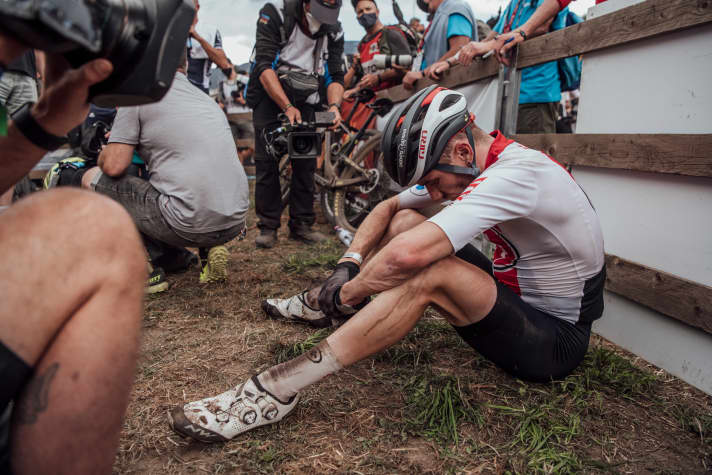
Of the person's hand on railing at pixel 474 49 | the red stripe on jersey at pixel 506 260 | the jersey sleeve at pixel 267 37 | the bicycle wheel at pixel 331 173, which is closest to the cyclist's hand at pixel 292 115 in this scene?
the jersey sleeve at pixel 267 37

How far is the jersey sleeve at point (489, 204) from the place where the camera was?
5.81ft

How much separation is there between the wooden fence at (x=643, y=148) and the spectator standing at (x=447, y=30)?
4.09 feet

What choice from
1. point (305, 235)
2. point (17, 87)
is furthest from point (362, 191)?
point (17, 87)

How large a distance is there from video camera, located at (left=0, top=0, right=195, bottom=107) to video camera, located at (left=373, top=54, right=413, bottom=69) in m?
4.55

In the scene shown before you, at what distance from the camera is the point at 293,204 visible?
5254 mm

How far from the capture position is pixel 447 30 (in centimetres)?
441

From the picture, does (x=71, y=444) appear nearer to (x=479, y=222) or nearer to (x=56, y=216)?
(x=56, y=216)

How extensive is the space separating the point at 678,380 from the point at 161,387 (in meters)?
2.75

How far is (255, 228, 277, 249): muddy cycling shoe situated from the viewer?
4943 mm

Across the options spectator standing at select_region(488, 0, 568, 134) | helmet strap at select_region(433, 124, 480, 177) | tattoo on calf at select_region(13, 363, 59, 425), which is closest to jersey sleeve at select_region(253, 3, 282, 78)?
spectator standing at select_region(488, 0, 568, 134)

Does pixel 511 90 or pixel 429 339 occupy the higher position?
pixel 511 90

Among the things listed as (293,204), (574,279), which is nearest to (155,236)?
(293,204)

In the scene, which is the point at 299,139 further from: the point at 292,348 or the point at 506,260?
the point at 506,260

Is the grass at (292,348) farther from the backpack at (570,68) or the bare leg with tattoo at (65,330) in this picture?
the backpack at (570,68)
